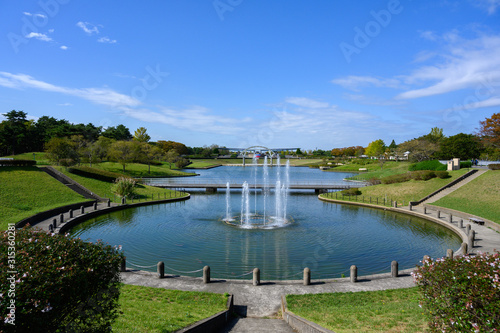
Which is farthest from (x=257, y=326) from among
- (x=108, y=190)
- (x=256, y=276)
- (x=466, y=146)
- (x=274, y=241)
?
(x=466, y=146)

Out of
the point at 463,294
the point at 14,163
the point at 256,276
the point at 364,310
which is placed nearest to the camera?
Result: the point at 463,294

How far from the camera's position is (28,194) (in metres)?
33.3

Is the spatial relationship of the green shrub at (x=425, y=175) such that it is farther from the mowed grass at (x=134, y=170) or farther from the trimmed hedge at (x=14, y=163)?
the mowed grass at (x=134, y=170)

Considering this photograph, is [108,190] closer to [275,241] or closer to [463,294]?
[275,241]

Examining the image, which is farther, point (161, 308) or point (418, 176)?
point (418, 176)

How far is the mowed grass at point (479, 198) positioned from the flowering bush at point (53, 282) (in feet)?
116

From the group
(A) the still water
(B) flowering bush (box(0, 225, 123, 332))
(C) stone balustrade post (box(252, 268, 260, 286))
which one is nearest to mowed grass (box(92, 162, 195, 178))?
(A) the still water

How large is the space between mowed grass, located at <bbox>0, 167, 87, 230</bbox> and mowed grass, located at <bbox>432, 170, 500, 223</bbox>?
46858 mm

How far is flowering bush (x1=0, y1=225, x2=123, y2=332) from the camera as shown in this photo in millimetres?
5844

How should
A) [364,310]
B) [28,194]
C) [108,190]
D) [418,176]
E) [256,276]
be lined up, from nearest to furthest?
1. [364,310]
2. [256,276]
3. [28,194]
4. [108,190]
5. [418,176]

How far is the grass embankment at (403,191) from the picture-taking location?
42.5m

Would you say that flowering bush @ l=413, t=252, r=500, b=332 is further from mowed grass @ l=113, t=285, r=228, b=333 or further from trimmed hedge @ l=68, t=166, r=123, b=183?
trimmed hedge @ l=68, t=166, r=123, b=183

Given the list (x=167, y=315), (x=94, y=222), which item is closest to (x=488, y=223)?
(x=167, y=315)

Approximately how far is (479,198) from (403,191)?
10553mm
